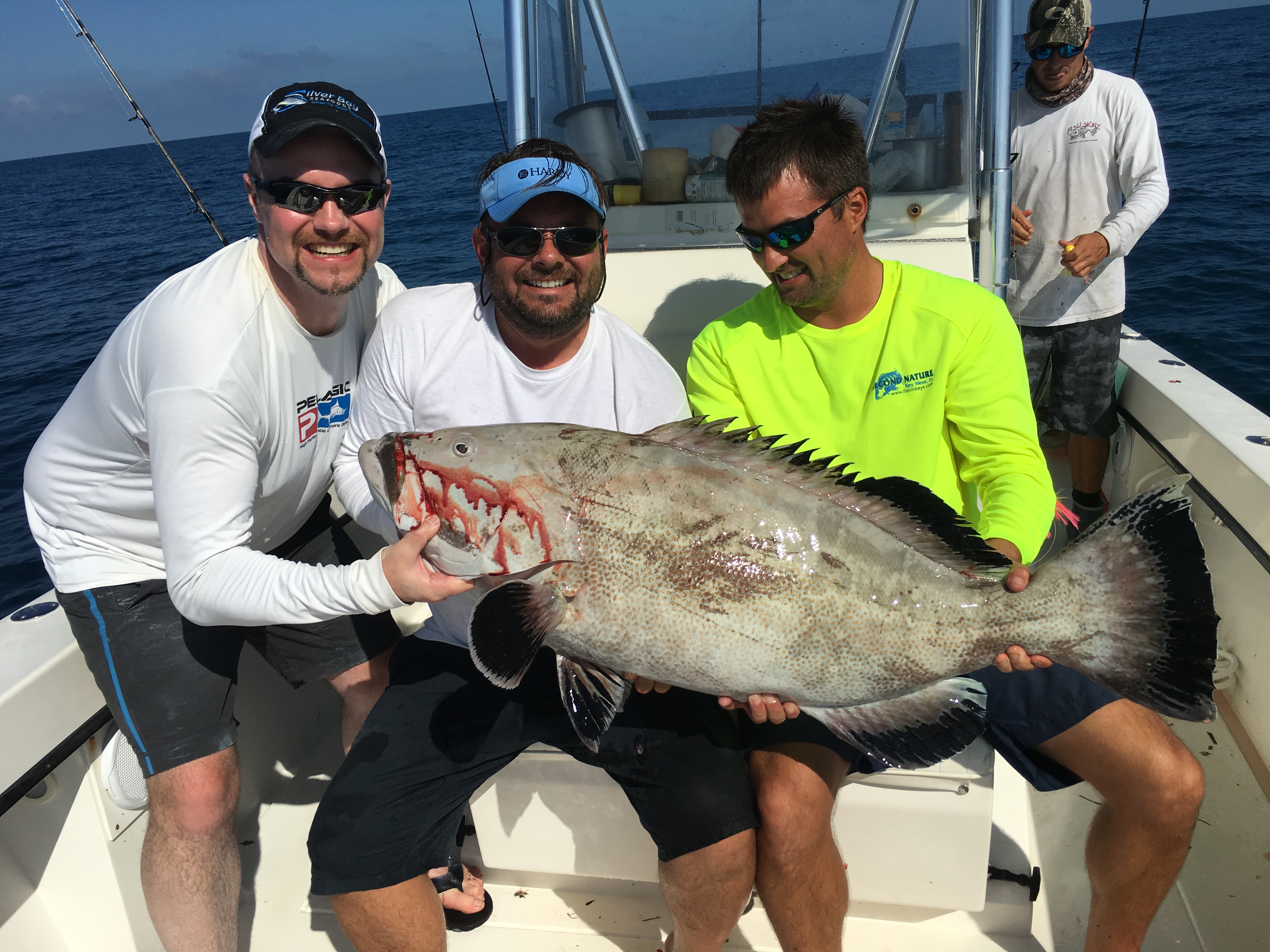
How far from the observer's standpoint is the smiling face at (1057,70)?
169 inches

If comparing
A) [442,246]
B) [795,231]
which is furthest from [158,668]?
[442,246]

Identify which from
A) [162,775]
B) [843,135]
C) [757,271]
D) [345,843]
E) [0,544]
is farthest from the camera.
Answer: [0,544]

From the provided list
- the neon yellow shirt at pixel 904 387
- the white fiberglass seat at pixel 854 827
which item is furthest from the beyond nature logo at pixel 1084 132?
the white fiberglass seat at pixel 854 827

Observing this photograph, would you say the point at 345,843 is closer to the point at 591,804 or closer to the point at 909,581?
the point at 591,804

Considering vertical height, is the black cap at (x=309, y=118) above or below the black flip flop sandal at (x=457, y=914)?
above

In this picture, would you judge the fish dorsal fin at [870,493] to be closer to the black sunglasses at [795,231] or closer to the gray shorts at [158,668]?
the black sunglasses at [795,231]

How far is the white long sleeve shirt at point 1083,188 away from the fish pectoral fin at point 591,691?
3.47 m

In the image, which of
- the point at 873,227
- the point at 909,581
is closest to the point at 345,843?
the point at 909,581

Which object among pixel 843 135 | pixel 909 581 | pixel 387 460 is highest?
pixel 843 135

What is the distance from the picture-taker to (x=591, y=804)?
2508 mm

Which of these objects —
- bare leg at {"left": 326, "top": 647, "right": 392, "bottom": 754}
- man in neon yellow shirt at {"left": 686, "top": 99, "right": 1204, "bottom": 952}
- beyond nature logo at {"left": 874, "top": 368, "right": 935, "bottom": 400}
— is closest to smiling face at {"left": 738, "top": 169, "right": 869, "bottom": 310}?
man in neon yellow shirt at {"left": 686, "top": 99, "right": 1204, "bottom": 952}

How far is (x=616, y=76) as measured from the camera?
4.07 metres

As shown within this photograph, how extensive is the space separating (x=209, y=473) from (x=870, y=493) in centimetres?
172

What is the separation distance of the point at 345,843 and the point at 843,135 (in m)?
2.51
